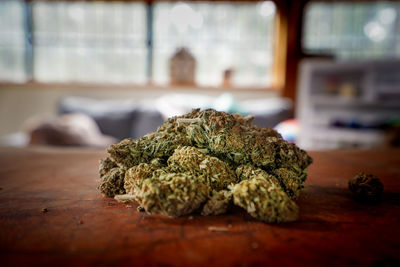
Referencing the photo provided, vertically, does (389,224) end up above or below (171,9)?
below

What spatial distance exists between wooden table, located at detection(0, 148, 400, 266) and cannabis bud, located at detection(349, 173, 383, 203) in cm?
2

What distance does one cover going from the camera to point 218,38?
4293 mm

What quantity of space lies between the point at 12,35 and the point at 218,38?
2717mm

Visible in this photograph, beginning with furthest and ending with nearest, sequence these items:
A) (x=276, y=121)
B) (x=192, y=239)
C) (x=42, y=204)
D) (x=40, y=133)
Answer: (x=276, y=121), (x=40, y=133), (x=42, y=204), (x=192, y=239)

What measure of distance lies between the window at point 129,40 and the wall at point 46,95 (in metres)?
0.14

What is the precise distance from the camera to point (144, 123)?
3.31m

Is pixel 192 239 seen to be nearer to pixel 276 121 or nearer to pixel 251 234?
pixel 251 234

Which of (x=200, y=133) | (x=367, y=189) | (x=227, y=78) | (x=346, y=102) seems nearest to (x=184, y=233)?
(x=200, y=133)

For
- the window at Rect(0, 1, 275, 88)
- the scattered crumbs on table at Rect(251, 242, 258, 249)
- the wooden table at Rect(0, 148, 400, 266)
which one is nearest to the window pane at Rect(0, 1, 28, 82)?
the window at Rect(0, 1, 275, 88)

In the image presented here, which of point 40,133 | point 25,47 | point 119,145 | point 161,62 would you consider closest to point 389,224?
point 119,145

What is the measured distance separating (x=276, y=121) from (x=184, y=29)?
6.23 feet

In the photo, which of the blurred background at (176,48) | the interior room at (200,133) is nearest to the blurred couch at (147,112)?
the interior room at (200,133)

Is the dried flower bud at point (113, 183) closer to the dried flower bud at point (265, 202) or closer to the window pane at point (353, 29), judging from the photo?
the dried flower bud at point (265, 202)

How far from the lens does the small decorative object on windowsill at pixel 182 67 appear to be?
396 centimetres
